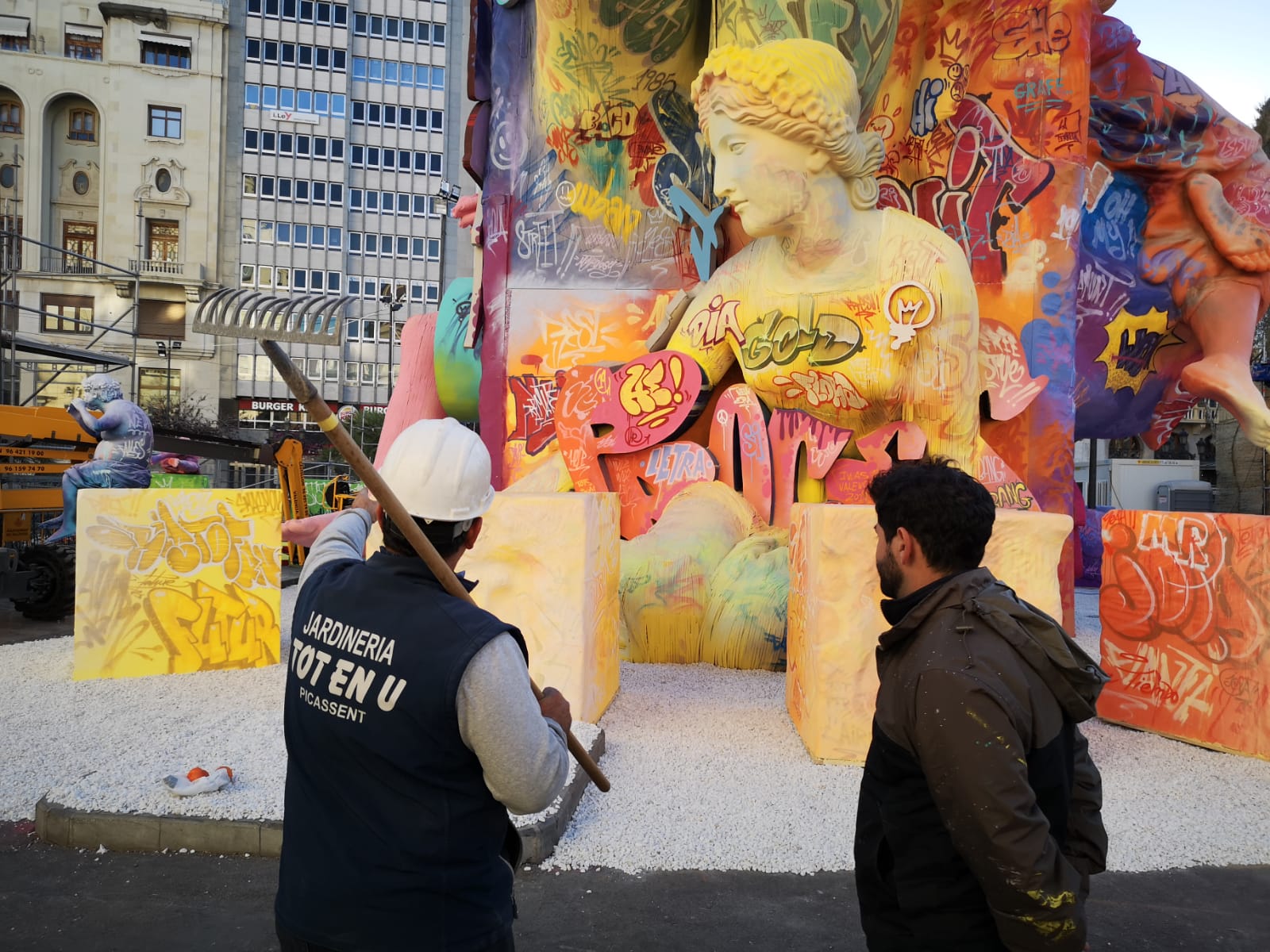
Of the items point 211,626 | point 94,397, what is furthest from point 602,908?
point 94,397

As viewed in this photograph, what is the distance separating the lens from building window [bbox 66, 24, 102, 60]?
38438 mm

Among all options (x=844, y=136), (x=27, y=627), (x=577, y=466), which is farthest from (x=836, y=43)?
(x=27, y=627)

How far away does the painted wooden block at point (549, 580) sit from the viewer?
480 cm

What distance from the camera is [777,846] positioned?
3467 mm

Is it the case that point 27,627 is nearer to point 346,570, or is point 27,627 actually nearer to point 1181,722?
point 346,570

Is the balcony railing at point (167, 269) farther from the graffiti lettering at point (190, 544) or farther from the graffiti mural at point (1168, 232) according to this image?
the graffiti mural at point (1168, 232)

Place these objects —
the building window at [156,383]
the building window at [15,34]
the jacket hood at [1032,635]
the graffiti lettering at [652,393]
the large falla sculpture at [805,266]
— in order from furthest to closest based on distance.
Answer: the building window at [15,34], the building window at [156,383], the graffiti lettering at [652,393], the large falla sculpture at [805,266], the jacket hood at [1032,635]

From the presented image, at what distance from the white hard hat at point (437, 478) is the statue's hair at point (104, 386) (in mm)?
8733

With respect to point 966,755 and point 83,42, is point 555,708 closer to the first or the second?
point 966,755

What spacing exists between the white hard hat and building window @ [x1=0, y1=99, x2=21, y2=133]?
1784 inches

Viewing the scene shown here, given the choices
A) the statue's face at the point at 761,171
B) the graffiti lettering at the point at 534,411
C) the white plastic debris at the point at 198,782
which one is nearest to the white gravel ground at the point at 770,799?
the white plastic debris at the point at 198,782

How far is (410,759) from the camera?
4.96ft

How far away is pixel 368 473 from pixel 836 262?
5.53 meters

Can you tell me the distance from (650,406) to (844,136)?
2.35m
